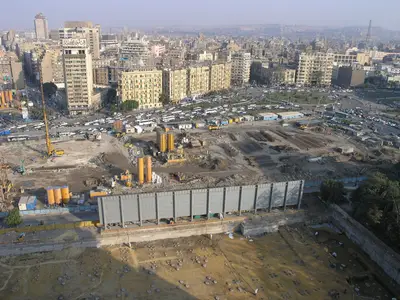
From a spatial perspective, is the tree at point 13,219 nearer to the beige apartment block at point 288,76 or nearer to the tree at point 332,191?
the tree at point 332,191

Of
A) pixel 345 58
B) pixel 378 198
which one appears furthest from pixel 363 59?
pixel 378 198

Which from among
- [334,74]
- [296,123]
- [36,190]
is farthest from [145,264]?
[334,74]

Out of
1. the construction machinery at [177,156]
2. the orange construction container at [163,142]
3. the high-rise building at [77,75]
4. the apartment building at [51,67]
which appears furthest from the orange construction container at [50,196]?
the apartment building at [51,67]

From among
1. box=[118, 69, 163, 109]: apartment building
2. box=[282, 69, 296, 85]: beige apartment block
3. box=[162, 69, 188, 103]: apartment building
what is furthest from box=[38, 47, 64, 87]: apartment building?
box=[282, 69, 296, 85]: beige apartment block

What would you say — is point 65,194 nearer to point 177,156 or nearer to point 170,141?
point 177,156

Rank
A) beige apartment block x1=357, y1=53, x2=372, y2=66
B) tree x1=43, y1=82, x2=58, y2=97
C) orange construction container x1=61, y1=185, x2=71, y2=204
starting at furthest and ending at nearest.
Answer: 1. beige apartment block x1=357, y1=53, x2=372, y2=66
2. tree x1=43, y1=82, x2=58, y2=97
3. orange construction container x1=61, y1=185, x2=71, y2=204

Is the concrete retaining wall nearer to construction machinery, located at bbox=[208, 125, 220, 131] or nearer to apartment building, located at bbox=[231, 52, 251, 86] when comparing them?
construction machinery, located at bbox=[208, 125, 220, 131]

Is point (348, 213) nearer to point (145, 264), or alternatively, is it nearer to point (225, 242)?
point (225, 242)
